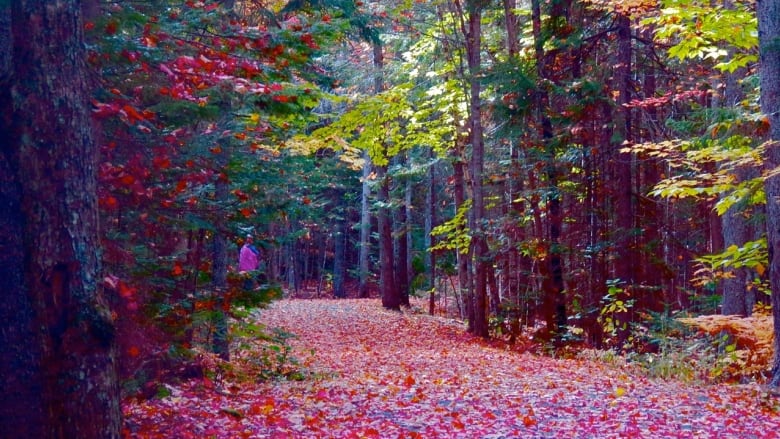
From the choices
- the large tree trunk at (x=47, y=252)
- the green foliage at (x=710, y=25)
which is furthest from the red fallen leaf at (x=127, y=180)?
the green foliage at (x=710, y=25)

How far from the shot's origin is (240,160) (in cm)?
884

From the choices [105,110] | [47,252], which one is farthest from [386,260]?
[47,252]

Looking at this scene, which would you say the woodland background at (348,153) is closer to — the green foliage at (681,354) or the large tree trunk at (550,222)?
the large tree trunk at (550,222)

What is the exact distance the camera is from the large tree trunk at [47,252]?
4008mm

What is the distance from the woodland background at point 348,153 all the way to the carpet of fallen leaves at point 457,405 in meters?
0.75

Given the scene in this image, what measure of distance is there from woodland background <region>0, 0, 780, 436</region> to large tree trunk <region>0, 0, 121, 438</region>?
0.01 meters

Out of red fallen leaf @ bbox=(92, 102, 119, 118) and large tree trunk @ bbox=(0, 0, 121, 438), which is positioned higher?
red fallen leaf @ bbox=(92, 102, 119, 118)

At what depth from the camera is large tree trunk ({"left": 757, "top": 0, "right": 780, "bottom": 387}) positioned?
8.68 m

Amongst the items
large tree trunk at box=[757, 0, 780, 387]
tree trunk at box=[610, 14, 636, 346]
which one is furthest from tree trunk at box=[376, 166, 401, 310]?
large tree trunk at box=[757, 0, 780, 387]

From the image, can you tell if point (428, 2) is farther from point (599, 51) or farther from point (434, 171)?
point (434, 171)

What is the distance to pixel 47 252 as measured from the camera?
400 cm

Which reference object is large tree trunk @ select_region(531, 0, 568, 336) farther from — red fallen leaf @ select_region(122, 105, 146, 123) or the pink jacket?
red fallen leaf @ select_region(122, 105, 146, 123)

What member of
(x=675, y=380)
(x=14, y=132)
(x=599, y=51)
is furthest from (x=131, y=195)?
(x=599, y=51)

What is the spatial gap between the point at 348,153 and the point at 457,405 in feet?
34.1
